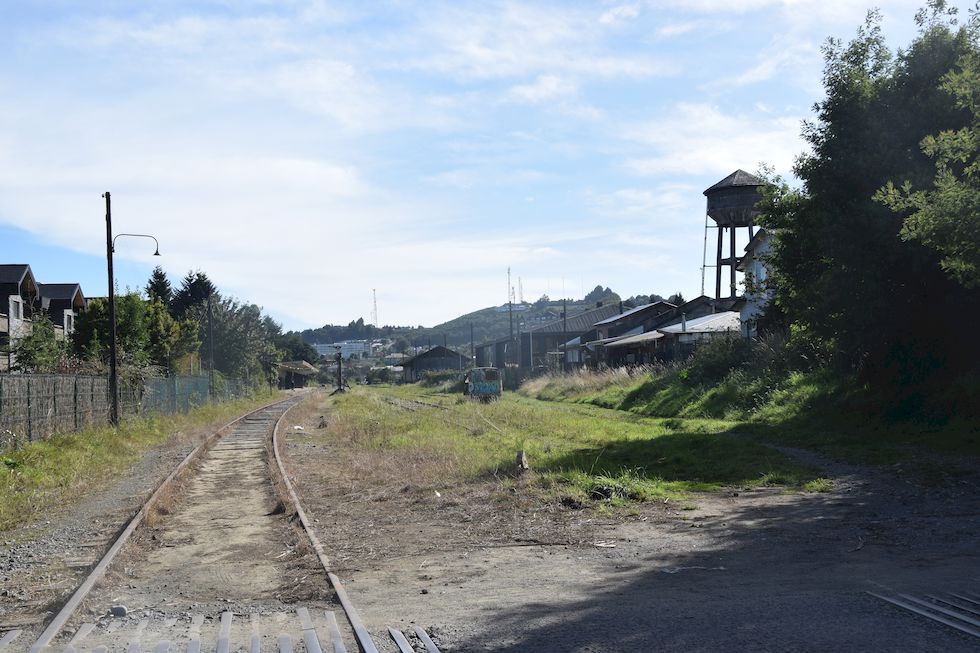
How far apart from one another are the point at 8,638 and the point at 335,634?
2396 mm

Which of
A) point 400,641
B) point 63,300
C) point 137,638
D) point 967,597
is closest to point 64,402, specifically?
point 137,638

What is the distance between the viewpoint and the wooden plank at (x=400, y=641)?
6.01 metres

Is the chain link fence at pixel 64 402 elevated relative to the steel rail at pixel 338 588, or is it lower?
elevated

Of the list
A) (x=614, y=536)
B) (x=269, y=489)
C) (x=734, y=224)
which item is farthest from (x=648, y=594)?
(x=734, y=224)

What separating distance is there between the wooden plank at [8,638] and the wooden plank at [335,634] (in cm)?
A: 224

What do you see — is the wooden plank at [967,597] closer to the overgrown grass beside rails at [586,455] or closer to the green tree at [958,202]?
the overgrown grass beside rails at [586,455]

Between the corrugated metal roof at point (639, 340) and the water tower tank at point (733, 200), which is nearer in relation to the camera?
the water tower tank at point (733, 200)

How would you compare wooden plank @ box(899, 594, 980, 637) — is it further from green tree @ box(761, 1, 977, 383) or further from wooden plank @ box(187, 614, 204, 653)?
green tree @ box(761, 1, 977, 383)

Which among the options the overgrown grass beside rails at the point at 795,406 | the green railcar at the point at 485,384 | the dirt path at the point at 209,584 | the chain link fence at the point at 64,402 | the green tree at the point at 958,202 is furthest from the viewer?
the green railcar at the point at 485,384

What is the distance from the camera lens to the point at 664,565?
331 inches

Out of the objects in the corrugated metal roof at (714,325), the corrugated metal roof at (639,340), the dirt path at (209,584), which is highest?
the corrugated metal roof at (714,325)

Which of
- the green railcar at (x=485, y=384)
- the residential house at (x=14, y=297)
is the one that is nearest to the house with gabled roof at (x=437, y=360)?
the green railcar at (x=485, y=384)

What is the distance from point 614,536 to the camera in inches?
391

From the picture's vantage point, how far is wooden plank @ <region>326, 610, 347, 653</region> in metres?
6.09
